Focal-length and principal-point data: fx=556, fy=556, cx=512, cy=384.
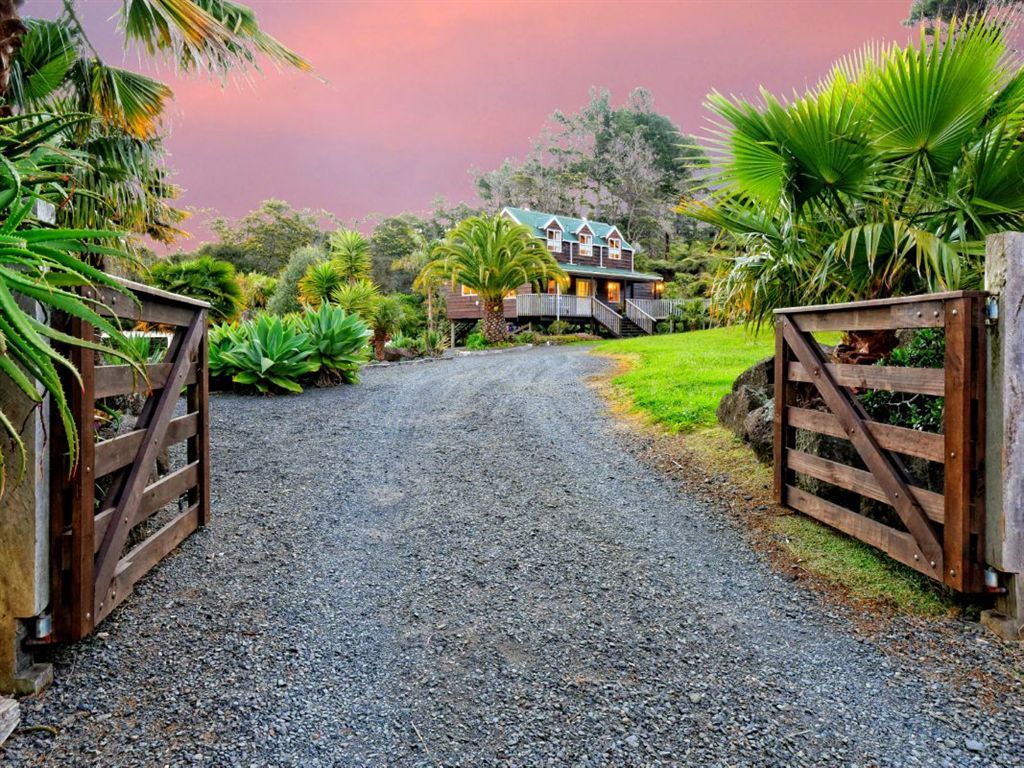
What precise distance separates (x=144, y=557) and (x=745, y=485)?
399cm

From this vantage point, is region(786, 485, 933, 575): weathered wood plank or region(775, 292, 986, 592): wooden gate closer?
region(775, 292, 986, 592): wooden gate

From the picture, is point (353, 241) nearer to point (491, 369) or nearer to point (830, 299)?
point (491, 369)

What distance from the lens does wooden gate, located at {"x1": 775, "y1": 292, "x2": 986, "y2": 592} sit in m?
2.45

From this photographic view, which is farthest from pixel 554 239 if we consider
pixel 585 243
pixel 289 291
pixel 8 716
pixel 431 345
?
pixel 8 716

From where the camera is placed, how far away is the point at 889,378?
9.78ft

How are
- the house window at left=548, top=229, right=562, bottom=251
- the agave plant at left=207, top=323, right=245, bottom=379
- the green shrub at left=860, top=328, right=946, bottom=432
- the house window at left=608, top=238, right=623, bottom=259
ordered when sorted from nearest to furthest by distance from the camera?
the green shrub at left=860, top=328, right=946, bottom=432
the agave plant at left=207, top=323, right=245, bottom=379
the house window at left=548, top=229, right=562, bottom=251
the house window at left=608, top=238, right=623, bottom=259

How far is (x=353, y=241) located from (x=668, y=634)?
2215cm

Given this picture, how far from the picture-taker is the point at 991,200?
10.8 feet

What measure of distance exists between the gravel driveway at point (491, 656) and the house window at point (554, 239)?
1020 inches

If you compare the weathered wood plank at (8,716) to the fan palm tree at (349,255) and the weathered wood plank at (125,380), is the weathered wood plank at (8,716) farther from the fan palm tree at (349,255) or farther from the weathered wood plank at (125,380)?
the fan palm tree at (349,255)

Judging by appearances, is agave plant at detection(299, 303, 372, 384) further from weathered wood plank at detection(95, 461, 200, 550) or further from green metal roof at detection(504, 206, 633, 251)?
green metal roof at detection(504, 206, 633, 251)

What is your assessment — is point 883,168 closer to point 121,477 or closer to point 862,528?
point 862,528

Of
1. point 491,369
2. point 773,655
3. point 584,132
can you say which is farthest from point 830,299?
point 584,132

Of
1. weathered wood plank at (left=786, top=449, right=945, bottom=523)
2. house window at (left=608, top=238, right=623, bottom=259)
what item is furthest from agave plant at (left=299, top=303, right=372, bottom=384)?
house window at (left=608, top=238, right=623, bottom=259)
